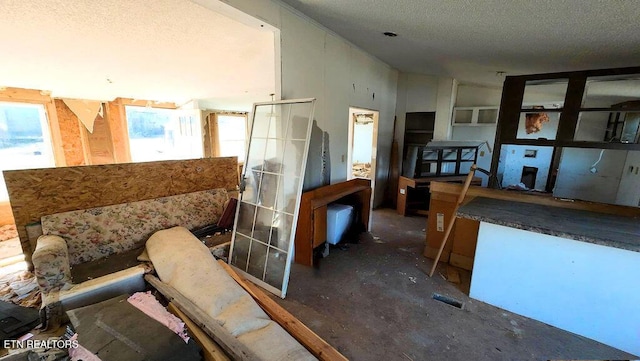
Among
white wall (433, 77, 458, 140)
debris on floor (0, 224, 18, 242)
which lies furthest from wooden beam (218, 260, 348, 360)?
debris on floor (0, 224, 18, 242)

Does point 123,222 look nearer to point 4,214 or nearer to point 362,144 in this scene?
point 4,214

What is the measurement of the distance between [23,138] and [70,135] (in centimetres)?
64

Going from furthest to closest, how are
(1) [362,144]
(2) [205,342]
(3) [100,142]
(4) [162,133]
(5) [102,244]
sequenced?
(1) [362,144] < (4) [162,133] < (3) [100,142] < (5) [102,244] < (2) [205,342]

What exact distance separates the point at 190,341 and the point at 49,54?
342 centimetres

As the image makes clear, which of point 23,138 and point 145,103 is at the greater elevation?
point 145,103

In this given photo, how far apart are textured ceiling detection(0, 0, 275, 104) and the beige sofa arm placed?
170 centimetres

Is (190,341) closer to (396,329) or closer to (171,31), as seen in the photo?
(396,329)

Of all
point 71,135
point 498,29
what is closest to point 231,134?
point 71,135

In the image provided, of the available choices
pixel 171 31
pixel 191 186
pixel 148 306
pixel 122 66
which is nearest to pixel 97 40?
pixel 171 31

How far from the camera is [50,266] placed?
174 cm

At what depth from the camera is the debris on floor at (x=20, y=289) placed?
1.98 meters

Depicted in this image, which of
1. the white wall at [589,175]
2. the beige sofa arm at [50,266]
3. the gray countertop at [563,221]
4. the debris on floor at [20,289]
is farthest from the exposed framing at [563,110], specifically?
the debris on floor at [20,289]

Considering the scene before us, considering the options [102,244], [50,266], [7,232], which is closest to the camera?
[50,266]

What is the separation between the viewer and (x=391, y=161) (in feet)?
17.5
